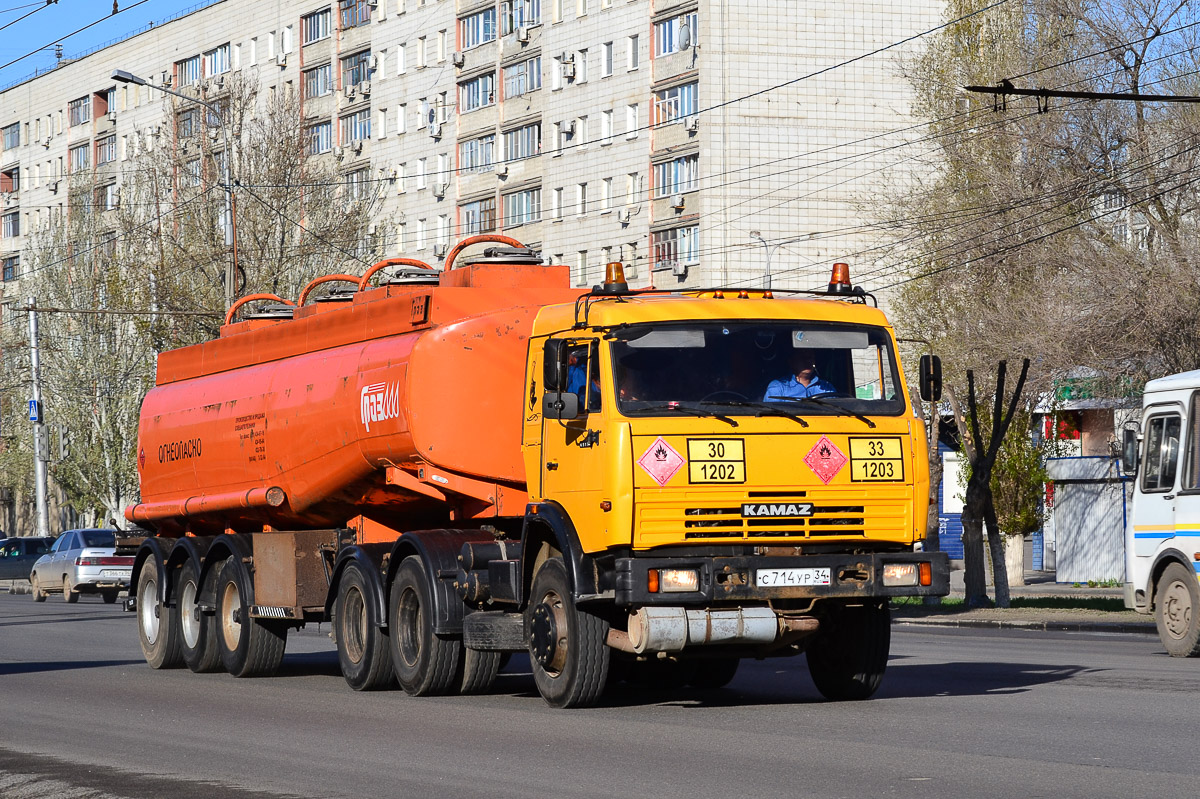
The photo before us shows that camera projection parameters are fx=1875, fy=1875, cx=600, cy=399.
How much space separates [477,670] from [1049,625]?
1383cm

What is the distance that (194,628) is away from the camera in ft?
63.5

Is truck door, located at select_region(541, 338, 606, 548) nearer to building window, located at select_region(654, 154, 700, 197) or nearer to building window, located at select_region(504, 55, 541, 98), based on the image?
building window, located at select_region(654, 154, 700, 197)

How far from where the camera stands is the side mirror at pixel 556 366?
13008 millimetres

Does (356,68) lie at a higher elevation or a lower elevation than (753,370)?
higher

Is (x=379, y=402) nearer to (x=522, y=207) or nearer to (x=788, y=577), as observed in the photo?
(x=788, y=577)

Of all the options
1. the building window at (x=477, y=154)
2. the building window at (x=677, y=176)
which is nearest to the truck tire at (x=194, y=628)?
the building window at (x=677, y=176)

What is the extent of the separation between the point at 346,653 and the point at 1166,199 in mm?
20009

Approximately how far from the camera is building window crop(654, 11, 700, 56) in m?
62.9

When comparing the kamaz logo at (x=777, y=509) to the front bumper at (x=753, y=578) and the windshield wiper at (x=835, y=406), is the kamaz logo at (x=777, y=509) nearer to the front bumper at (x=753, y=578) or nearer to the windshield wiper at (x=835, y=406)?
the front bumper at (x=753, y=578)

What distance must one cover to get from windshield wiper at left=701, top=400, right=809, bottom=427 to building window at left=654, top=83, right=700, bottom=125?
5090 centimetres

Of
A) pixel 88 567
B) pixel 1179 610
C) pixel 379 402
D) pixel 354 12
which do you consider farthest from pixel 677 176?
pixel 379 402

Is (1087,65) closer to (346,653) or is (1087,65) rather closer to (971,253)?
(971,253)

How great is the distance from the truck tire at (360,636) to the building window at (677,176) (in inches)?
1870

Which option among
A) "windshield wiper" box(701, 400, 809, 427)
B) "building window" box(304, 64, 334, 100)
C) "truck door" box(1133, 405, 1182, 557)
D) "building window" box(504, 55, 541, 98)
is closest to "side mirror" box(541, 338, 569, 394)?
"windshield wiper" box(701, 400, 809, 427)
